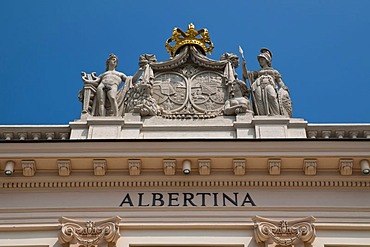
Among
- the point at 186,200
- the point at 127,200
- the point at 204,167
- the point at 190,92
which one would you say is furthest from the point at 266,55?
the point at 127,200

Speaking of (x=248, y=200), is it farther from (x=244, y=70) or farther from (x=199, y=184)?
(x=244, y=70)

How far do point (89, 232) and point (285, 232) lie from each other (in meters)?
4.07

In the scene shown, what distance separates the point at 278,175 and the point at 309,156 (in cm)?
80

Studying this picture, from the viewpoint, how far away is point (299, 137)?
17344mm

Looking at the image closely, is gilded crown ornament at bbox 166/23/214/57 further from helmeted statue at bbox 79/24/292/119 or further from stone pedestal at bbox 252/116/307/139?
stone pedestal at bbox 252/116/307/139

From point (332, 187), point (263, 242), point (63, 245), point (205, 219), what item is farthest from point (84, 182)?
point (332, 187)

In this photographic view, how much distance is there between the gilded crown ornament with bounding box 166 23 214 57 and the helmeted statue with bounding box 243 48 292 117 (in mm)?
1372

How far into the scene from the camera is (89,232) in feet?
51.3

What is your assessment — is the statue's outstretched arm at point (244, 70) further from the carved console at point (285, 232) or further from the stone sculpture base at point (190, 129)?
the carved console at point (285, 232)

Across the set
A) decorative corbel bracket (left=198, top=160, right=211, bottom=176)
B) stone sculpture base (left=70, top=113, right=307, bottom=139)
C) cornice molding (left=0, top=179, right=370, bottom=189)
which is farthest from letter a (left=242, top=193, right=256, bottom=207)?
stone sculpture base (left=70, top=113, right=307, bottom=139)

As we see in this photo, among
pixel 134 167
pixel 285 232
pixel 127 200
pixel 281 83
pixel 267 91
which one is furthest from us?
pixel 281 83

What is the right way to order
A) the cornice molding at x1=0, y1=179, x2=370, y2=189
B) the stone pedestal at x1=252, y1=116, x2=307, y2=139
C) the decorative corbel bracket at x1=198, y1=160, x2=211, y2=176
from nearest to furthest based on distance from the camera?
the decorative corbel bracket at x1=198, y1=160, x2=211, y2=176, the cornice molding at x1=0, y1=179, x2=370, y2=189, the stone pedestal at x1=252, y1=116, x2=307, y2=139

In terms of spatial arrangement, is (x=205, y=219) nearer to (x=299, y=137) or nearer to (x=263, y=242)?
(x=263, y=242)

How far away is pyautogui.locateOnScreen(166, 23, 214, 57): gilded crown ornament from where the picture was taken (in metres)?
20.4
